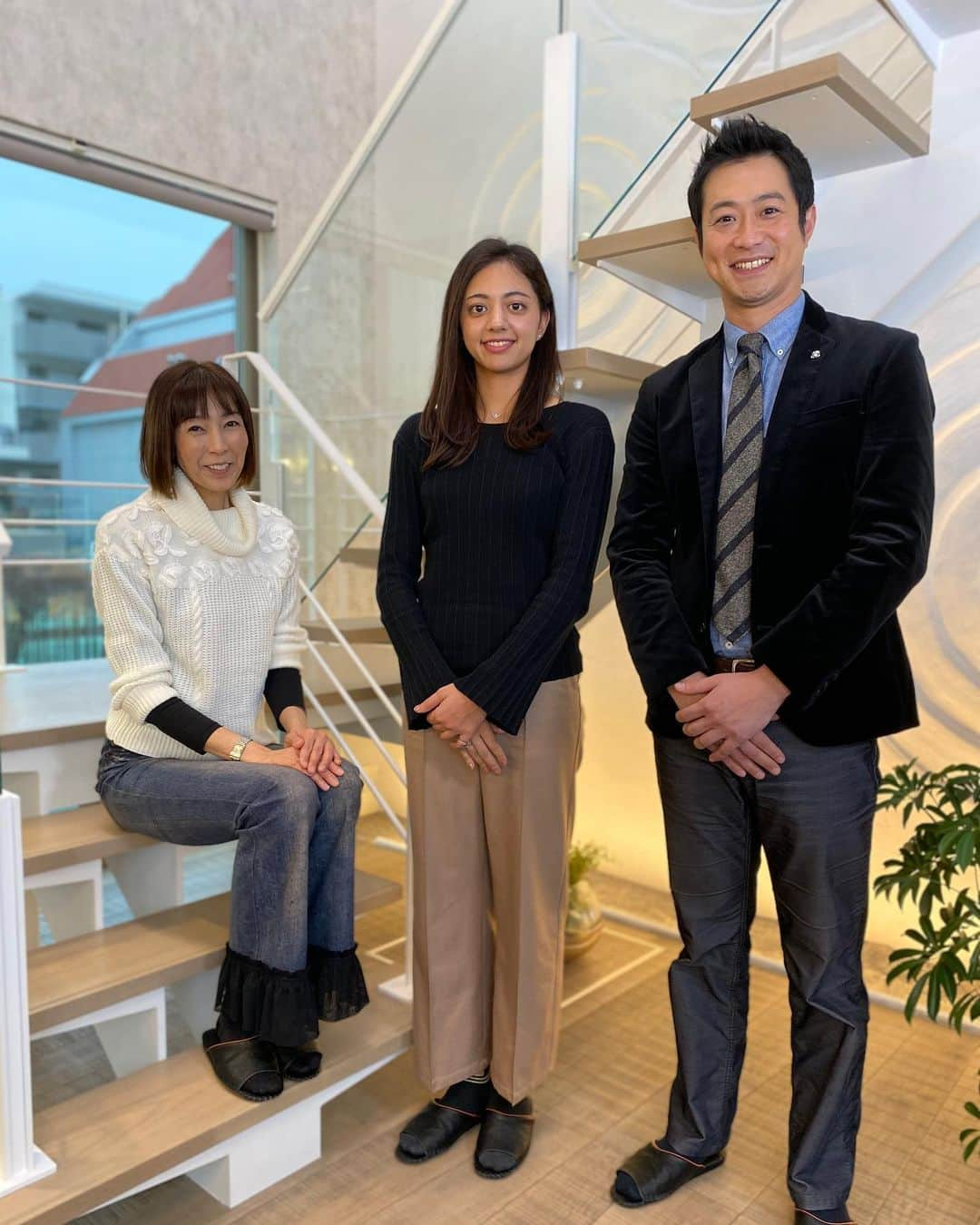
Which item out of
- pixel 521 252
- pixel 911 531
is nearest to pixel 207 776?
pixel 521 252

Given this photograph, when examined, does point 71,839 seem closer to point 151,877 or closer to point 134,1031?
point 151,877

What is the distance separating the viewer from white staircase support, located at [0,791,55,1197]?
133cm

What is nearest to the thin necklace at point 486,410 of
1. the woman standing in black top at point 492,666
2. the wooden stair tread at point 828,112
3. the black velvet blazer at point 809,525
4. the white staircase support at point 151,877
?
the woman standing in black top at point 492,666

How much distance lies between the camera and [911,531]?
1375 mm

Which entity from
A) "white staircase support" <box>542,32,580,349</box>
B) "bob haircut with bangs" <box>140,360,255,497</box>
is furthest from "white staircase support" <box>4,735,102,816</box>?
"white staircase support" <box>542,32,580,349</box>

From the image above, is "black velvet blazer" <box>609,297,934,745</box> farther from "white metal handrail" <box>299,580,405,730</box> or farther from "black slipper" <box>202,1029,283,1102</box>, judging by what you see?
"black slipper" <box>202,1029,283,1102</box>

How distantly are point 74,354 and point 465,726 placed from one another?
2.66 metres

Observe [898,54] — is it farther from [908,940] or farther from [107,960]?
[107,960]

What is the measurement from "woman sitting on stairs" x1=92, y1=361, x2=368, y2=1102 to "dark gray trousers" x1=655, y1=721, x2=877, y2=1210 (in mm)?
579

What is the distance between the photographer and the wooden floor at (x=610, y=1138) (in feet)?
5.35

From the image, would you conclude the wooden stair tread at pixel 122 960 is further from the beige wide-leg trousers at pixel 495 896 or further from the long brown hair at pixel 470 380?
the long brown hair at pixel 470 380

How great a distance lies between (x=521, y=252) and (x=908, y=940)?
77.2 inches

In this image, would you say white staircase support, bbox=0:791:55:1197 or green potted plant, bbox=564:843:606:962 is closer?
white staircase support, bbox=0:791:55:1197

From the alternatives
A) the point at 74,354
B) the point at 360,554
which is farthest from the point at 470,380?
the point at 74,354
